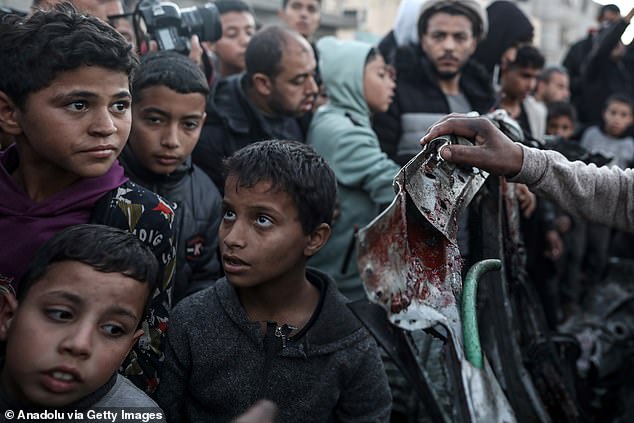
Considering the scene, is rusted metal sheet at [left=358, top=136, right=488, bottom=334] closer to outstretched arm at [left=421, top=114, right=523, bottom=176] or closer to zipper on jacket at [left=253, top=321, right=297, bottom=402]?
outstretched arm at [left=421, top=114, right=523, bottom=176]

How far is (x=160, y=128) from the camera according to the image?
99.5 inches

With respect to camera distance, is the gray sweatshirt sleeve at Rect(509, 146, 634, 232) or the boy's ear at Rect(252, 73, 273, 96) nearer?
the gray sweatshirt sleeve at Rect(509, 146, 634, 232)

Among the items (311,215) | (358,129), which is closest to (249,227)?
(311,215)

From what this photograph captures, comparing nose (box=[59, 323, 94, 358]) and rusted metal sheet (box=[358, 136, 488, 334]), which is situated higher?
rusted metal sheet (box=[358, 136, 488, 334])

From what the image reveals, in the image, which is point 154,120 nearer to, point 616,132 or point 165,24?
point 165,24

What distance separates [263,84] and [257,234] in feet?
5.00

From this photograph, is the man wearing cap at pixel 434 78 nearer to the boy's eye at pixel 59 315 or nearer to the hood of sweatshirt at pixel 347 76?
the hood of sweatshirt at pixel 347 76

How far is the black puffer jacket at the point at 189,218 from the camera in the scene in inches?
100

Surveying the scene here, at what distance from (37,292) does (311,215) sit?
838 mm

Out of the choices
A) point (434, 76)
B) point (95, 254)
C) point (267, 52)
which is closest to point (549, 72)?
point (434, 76)

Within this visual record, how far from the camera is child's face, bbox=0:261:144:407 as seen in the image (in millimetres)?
1535

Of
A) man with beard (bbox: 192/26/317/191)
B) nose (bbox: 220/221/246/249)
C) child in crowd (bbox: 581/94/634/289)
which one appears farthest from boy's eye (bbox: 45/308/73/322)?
child in crowd (bbox: 581/94/634/289)

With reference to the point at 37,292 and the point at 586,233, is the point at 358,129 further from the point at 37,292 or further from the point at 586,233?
the point at 586,233

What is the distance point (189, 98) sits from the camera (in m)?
2.55
